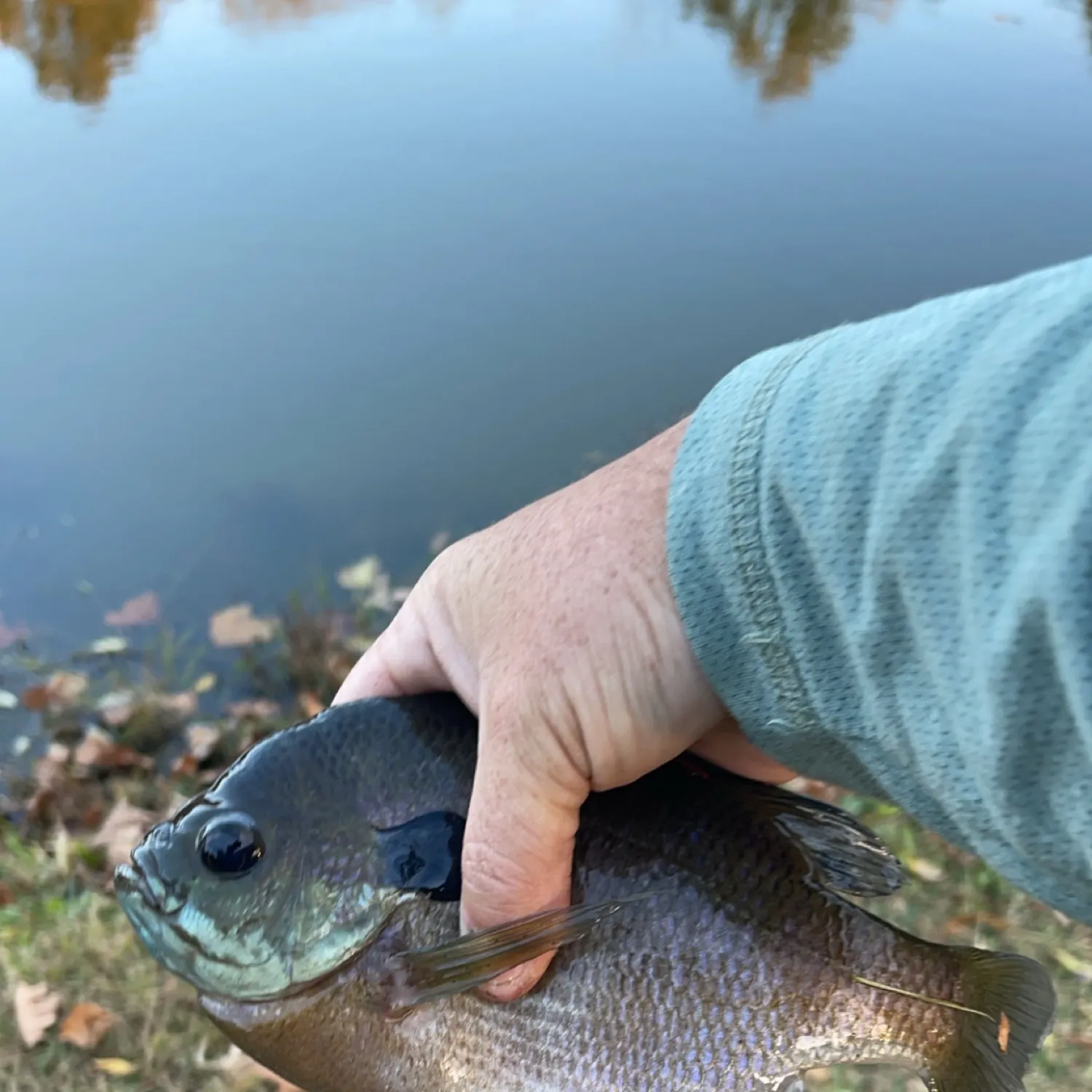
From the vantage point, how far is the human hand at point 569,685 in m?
1.55

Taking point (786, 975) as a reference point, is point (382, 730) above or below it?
above

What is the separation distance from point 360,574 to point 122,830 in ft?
6.10

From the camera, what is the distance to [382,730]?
5.71 feet

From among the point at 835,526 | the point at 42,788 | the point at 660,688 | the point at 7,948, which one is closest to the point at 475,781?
the point at 660,688

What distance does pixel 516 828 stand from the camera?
159cm

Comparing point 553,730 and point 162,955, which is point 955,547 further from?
point 162,955

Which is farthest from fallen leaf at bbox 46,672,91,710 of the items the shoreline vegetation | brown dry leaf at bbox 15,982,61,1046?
brown dry leaf at bbox 15,982,61,1046

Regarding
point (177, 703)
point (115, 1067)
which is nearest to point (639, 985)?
point (115, 1067)

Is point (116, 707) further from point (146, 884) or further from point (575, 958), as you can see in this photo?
point (575, 958)

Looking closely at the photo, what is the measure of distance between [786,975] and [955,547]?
901mm

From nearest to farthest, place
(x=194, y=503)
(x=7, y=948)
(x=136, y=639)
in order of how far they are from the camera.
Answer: (x=7, y=948)
(x=136, y=639)
(x=194, y=503)

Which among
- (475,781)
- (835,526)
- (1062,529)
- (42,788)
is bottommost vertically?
(42,788)

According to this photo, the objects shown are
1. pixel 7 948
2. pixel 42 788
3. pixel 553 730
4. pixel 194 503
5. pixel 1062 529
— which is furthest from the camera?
pixel 194 503

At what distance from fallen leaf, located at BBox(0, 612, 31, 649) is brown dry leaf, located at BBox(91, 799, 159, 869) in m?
1.36
